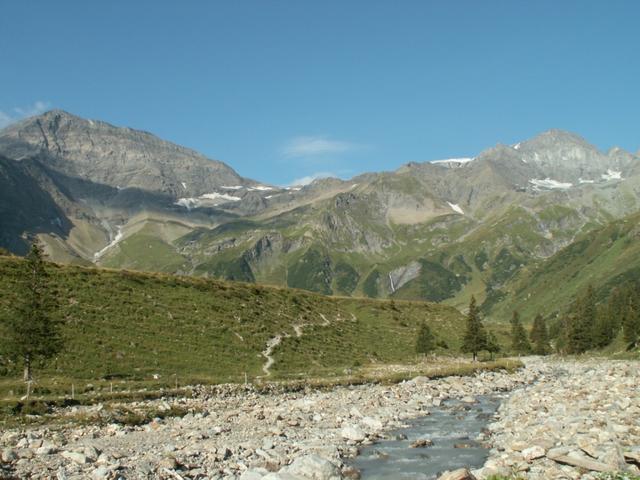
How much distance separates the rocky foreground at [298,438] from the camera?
21844 mm

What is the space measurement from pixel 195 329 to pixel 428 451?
46842mm

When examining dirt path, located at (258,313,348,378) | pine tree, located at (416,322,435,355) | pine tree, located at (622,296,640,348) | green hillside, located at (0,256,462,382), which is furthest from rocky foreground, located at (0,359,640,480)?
pine tree, located at (622,296,640,348)

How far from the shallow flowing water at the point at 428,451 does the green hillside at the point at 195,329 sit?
2466 centimetres

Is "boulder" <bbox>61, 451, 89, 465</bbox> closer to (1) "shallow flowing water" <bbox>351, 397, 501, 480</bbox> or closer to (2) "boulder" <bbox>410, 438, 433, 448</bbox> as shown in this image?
(1) "shallow flowing water" <bbox>351, 397, 501, 480</bbox>

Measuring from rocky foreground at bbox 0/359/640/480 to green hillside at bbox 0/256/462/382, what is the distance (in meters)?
14.4

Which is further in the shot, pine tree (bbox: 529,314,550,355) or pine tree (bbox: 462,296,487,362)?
pine tree (bbox: 529,314,550,355)

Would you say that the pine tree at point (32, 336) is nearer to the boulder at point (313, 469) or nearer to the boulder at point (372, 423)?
the boulder at point (372, 423)

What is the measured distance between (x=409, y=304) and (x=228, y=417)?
92763mm

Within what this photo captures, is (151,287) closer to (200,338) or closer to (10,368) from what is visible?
(200,338)

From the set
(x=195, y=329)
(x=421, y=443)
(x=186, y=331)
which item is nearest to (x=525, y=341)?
(x=195, y=329)

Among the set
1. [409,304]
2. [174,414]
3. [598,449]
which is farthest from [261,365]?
[409,304]

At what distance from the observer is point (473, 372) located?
75438 millimetres

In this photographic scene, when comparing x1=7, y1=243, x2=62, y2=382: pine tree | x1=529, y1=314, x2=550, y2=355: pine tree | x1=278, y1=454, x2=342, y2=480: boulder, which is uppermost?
x1=7, y1=243, x2=62, y2=382: pine tree

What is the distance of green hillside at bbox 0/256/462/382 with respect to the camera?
57781 mm
